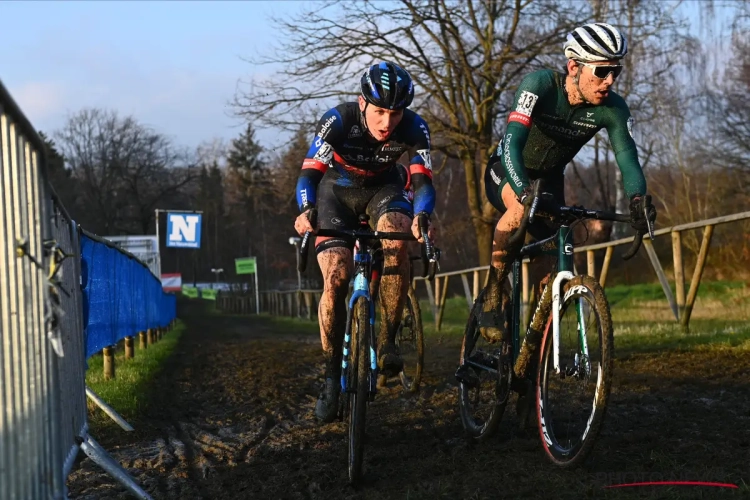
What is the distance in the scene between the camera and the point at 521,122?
14.6 feet

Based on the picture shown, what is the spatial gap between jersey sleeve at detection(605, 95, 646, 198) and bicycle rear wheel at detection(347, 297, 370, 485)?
1.54 meters

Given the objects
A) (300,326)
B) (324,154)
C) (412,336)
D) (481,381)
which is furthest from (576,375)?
(300,326)

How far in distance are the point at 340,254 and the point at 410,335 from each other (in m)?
2.38

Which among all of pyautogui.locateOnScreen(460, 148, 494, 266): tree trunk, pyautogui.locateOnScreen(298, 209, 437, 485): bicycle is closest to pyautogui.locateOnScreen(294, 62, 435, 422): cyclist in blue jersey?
pyautogui.locateOnScreen(298, 209, 437, 485): bicycle

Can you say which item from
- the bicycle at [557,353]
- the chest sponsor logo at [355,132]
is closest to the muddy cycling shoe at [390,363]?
the bicycle at [557,353]

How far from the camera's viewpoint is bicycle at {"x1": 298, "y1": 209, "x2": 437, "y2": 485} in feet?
13.2

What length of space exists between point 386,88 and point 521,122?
85cm

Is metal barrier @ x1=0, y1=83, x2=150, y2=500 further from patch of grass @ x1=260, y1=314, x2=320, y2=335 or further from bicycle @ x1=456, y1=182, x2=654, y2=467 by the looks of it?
patch of grass @ x1=260, y1=314, x2=320, y2=335

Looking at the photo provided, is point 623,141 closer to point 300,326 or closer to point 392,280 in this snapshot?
point 392,280

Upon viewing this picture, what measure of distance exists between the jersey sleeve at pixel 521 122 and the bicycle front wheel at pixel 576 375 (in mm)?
687

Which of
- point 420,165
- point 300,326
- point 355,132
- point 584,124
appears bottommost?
point 300,326

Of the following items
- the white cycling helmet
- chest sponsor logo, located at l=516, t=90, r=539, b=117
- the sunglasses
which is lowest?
chest sponsor logo, located at l=516, t=90, r=539, b=117

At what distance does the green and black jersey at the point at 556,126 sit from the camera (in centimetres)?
433

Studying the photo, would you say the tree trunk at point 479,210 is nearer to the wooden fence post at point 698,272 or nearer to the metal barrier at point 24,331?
the wooden fence post at point 698,272
